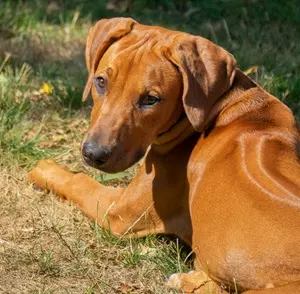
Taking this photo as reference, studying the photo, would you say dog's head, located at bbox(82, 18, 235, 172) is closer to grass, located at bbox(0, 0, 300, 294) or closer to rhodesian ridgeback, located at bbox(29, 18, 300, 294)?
rhodesian ridgeback, located at bbox(29, 18, 300, 294)

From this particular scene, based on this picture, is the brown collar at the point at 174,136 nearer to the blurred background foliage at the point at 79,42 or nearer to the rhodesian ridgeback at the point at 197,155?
the rhodesian ridgeback at the point at 197,155

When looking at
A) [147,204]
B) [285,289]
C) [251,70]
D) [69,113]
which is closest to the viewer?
[285,289]

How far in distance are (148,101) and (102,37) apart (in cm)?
64

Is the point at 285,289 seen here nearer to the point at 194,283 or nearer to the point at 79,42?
the point at 194,283

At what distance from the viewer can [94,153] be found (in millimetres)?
5105

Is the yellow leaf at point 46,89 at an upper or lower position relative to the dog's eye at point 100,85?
lower

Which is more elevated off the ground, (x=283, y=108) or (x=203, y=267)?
(x=283, y=108)

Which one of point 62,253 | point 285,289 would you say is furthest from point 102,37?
point 285,289

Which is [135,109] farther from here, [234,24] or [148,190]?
[234,24]

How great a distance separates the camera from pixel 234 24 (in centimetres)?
968

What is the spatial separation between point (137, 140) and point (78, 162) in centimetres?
162

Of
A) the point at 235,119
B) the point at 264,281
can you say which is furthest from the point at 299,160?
the point at 264,281

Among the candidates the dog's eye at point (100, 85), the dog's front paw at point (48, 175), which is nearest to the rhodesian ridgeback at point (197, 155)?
the dog's eye at point (100, 85)

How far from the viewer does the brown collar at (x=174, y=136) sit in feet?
18.1
